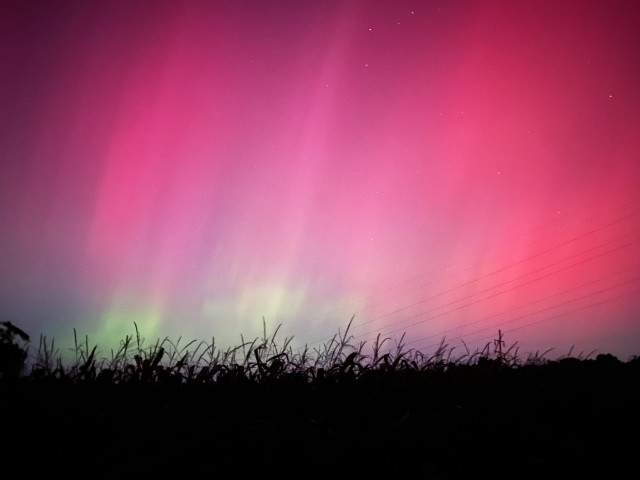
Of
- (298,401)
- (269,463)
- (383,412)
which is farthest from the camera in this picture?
(298,401)

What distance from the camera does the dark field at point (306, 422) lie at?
3391 millimetres

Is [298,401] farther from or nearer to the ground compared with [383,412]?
farther from the ground

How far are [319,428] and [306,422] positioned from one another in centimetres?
28

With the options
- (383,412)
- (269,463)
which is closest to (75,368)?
(269,463)

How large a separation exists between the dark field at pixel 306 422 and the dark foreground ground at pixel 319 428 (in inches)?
0.5

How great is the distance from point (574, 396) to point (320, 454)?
136 inches

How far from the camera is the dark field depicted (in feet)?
11.1

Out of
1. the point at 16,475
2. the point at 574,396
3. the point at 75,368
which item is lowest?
the point at 574,396

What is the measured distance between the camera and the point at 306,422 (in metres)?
4.12

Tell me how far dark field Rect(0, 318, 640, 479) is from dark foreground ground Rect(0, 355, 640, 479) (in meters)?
0.01

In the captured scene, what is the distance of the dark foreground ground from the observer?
3373 mm

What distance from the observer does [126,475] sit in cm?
315

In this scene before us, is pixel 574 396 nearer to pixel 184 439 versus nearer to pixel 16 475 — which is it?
pixel 184 439

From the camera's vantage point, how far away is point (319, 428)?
12.7 feet
